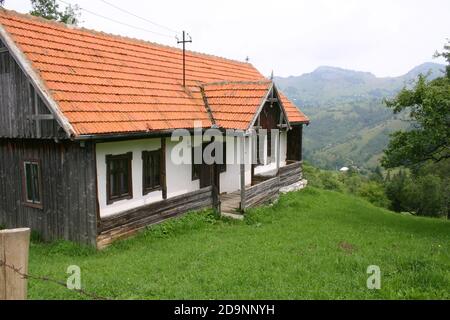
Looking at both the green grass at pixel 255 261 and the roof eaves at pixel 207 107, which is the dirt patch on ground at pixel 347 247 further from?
the roof eaves at pixel 207 107

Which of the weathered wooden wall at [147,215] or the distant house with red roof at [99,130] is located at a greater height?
the distant house with red roof at [99,130]

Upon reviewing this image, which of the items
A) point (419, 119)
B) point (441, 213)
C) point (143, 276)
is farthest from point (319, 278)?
point (441, 213)

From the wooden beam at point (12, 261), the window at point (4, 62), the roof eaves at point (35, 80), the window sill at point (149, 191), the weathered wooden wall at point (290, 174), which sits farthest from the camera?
the weathered wooden wall at point (290, 174)

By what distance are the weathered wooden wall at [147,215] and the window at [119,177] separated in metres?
0.62

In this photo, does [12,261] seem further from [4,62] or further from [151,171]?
[4,62]

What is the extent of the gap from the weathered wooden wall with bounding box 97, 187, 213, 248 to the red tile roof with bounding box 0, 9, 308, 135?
2506 mm

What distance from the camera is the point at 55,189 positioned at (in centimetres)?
1110

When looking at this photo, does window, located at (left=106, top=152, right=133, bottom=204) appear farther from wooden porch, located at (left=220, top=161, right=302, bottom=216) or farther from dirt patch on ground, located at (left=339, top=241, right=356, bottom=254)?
dirt patch on ground, located at (left=339, top=241, right=356, bottom=254)

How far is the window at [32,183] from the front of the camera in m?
11.5

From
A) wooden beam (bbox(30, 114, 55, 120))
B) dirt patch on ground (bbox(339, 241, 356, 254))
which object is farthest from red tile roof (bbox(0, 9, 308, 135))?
dirt patch on ground (bbox(339, 241, 356, 254))

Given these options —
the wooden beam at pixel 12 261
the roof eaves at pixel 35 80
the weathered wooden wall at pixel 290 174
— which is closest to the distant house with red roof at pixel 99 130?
the roof eaves at pixel 35 80

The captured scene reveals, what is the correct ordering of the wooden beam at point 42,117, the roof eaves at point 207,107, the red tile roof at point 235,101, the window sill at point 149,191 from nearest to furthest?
1. the wooden beam at point 42,117
2. the window sill at point 149,191
3. the red tile roof at point 235,101
4. the roof eaves at point 207,107

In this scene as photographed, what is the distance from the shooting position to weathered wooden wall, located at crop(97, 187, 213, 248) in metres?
10.9

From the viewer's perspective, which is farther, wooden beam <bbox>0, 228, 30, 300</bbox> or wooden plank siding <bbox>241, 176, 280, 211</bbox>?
wooden plank siding <bbox>241, 176, 280, 211</bbox>
